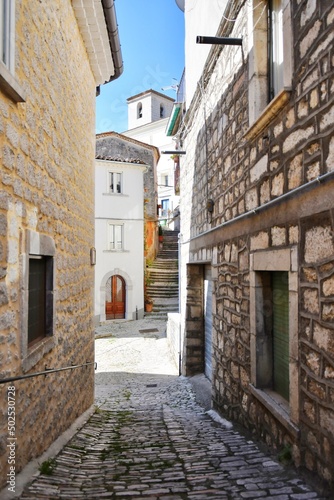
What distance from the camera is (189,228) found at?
777 centimetres

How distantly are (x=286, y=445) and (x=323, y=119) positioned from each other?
7.67 feet

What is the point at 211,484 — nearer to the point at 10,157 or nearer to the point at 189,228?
the point at 10,157

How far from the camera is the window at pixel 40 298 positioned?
10.2 ft

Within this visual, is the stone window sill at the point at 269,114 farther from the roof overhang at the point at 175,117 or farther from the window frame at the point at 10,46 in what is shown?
the roof overhang at the point at 175,117

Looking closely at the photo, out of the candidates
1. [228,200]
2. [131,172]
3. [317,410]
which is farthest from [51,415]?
[131,172]

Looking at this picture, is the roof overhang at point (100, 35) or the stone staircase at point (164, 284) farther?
the stone staircase at point (164, 284)

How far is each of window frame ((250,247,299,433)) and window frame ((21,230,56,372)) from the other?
1.94 meters

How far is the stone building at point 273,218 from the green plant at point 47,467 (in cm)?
177

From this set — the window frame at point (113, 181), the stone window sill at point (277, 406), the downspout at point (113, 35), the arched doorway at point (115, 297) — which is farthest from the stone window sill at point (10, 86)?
the window frame at point (113, 181)

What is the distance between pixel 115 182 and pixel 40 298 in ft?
50.9

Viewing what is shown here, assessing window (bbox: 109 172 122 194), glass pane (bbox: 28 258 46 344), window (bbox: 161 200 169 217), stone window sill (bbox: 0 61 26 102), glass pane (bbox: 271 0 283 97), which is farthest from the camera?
window (bbox: 161 200 169 217)

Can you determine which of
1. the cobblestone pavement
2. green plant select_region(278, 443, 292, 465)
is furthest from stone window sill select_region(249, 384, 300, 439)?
the cobblestone pavement

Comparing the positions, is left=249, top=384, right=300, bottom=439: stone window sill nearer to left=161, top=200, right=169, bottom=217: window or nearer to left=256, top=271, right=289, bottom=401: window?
left=256, top=271, right=289, bottom=401: window

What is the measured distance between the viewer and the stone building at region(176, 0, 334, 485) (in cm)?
230
